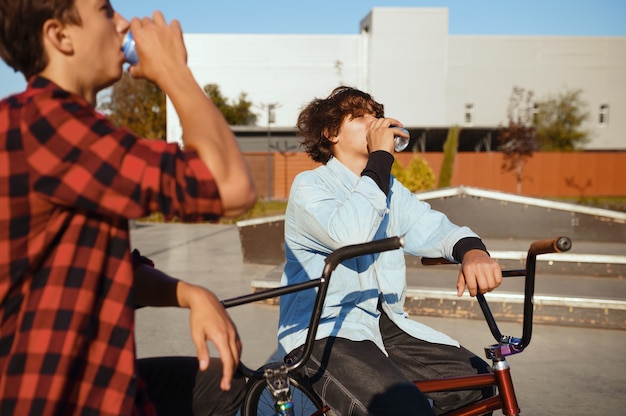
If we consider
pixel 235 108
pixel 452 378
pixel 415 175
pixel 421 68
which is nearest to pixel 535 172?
pixel 421 68

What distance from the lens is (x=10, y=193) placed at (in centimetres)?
111

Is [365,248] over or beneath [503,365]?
over

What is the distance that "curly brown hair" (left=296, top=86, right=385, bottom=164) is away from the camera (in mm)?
2656

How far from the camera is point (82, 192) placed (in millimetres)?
1090

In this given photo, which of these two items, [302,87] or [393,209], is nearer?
[393,209]

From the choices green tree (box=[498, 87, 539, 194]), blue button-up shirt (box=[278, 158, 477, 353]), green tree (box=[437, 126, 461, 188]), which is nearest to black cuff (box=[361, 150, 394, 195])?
blue button-up shirt (box=[278, 158, 477, 353])

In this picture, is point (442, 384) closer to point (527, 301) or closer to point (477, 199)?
point (527, 301)

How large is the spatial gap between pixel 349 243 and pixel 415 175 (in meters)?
11.4

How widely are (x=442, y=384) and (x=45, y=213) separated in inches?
58.5

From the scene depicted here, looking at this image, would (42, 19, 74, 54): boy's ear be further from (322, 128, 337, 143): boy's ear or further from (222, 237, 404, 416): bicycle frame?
(322, 128, 337, 143): boy's ear

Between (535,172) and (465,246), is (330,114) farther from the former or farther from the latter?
(535,172)

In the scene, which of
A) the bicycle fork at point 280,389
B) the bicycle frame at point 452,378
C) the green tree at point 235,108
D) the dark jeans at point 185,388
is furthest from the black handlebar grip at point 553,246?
the green tree at point 235,108

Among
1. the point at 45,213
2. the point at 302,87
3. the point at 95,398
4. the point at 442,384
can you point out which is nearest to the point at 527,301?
the point at 442,384

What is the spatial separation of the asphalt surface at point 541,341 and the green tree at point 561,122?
3277 centimetres
